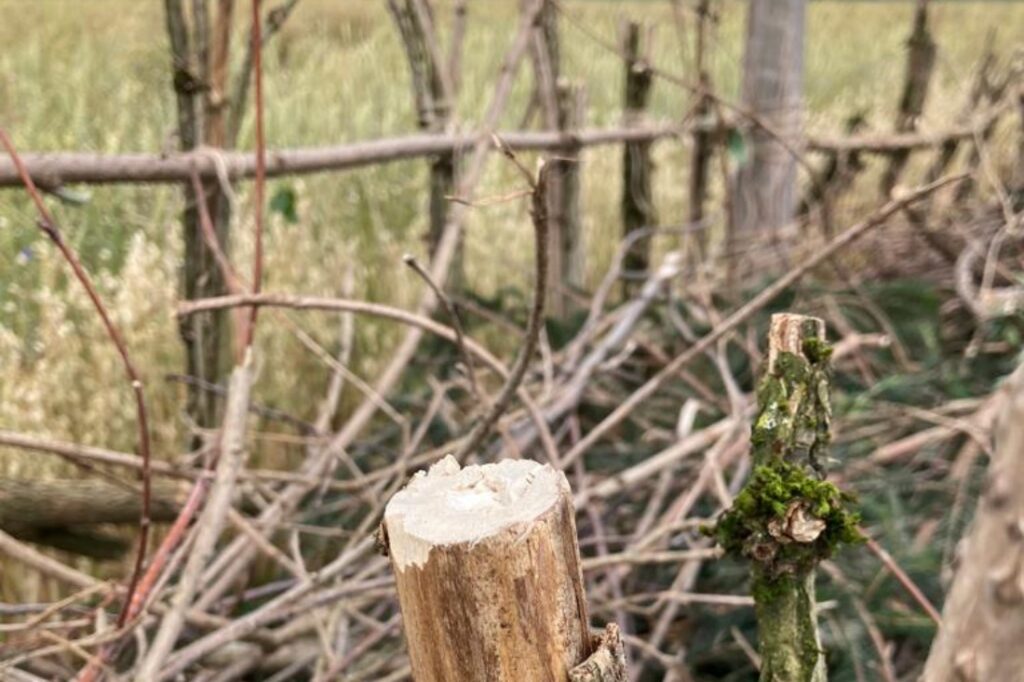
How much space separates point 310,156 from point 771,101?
1.71 m

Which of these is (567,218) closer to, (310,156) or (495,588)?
(310,156)

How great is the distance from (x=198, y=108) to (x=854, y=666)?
1.30m

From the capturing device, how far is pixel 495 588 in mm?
639

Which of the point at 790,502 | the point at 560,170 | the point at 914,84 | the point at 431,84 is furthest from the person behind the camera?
the point at 914,84

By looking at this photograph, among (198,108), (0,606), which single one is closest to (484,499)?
(0,606)

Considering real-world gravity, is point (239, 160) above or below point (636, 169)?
above

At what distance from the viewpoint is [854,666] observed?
1.54m

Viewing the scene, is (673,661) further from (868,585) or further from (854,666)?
(868,585)

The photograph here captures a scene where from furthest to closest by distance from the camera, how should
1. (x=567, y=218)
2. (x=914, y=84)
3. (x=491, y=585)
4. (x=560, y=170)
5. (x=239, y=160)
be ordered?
1. (x=914, y=84)
2. (x=567, y=218)
3. (x=560, y=170)
4. (x=239, y=160)
5. (x=491, y=585)

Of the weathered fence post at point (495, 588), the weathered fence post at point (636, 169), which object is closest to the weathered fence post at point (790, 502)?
the weathered fence post at point (495, 588)

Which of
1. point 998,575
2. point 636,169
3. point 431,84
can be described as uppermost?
point 431,84

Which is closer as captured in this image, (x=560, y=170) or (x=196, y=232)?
(x=196, y=232)

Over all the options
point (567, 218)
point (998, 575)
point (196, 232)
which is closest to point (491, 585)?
point (998, 575)

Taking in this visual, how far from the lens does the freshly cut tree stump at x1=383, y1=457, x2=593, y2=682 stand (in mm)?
640
